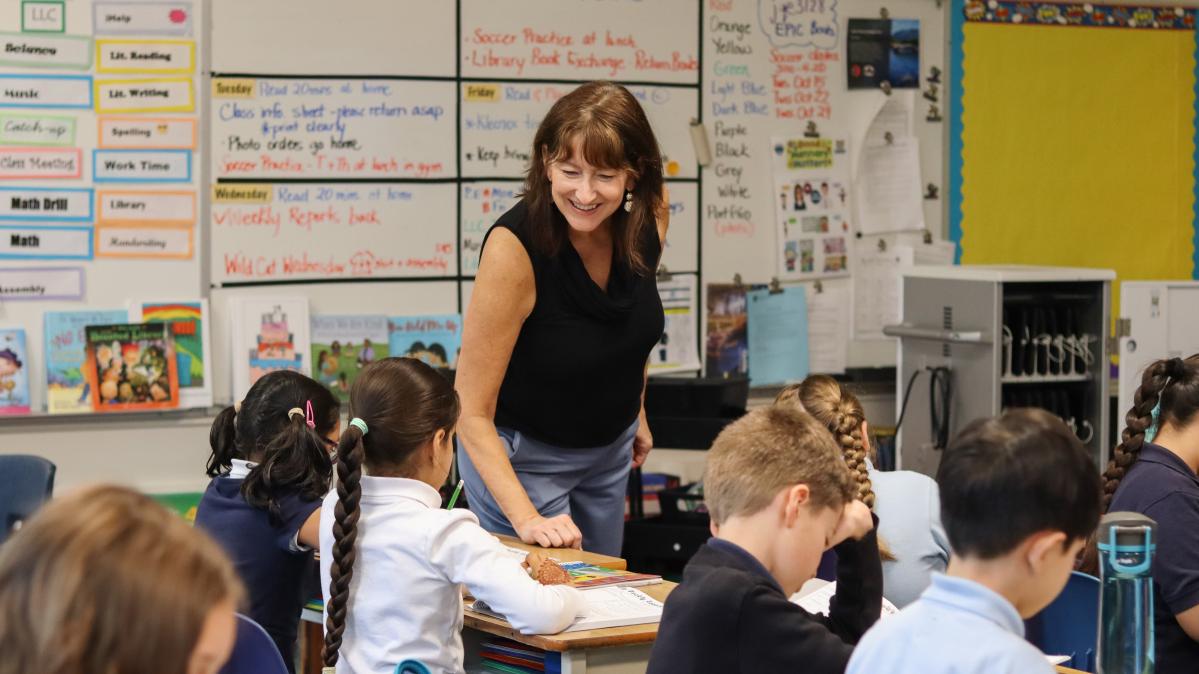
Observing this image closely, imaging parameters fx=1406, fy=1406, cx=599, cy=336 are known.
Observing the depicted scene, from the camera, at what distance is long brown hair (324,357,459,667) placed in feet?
7.34

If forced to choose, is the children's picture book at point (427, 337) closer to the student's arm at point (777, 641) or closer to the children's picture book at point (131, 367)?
the children's picture book at point (131, 367)

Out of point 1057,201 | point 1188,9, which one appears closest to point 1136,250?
point 1057,201

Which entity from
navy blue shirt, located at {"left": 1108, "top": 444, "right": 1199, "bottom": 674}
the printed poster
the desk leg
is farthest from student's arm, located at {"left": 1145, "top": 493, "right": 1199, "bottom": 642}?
the printed poster

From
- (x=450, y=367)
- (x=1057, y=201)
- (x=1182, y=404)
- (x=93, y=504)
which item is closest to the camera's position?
(x=93, y=504)

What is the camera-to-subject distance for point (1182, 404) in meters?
2.32

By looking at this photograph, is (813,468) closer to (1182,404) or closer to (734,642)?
(734,642)

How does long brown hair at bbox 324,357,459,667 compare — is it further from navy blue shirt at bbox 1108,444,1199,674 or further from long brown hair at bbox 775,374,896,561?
navy blue shirt at bbox 1108,444,1199,674

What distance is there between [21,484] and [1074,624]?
2485mm

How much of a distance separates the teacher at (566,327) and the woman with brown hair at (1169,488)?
93 cm

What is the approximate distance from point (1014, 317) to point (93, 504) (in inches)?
169

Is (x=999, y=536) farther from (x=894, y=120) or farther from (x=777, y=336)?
(x=894, y=120)

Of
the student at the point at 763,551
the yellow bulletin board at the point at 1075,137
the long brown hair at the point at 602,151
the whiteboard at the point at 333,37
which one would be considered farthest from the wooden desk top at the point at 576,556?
the yellow bulletin board at the point at 1075,137

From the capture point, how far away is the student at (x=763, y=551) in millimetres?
1735

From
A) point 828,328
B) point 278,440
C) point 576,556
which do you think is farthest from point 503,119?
point 576,556
